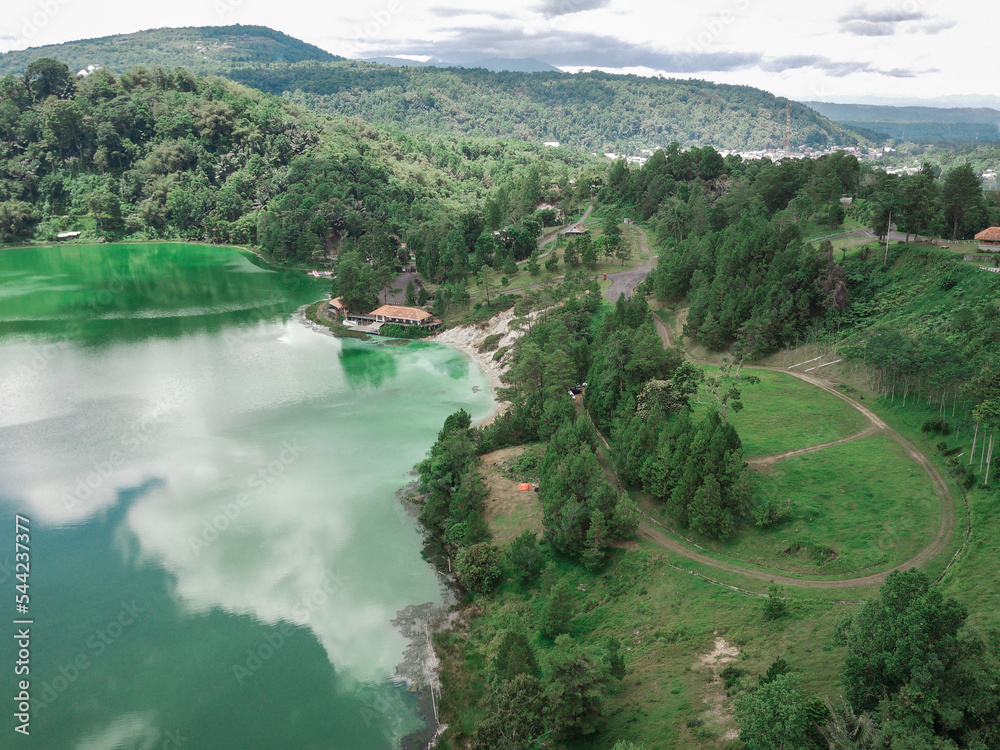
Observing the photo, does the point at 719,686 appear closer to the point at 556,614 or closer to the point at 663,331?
the point at 556,614

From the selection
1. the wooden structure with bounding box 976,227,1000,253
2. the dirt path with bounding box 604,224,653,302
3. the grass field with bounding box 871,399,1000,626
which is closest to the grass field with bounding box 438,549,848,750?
the grass field with bounding box 871,399,1000,626

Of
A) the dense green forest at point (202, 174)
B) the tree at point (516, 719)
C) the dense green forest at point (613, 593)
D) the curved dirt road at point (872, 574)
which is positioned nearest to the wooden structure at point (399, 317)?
the dense green forest at point (613, 593)

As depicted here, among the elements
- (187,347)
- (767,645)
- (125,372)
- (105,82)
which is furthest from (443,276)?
(105,82)

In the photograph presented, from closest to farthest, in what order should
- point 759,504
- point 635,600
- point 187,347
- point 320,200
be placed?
point 635,600 → point 759,504 → point 187,347 → point 320,200

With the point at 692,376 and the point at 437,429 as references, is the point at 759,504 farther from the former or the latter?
Result: the point at 437,429

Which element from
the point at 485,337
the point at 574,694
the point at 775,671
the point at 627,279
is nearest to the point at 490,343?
the point at 485,337

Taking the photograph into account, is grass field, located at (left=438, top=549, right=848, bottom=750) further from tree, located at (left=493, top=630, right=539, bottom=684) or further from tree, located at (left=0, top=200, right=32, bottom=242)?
tree, located at (left=0, top=200, right=32, bottom=242)

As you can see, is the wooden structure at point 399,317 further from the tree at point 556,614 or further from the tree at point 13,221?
the tree at point 13,221
